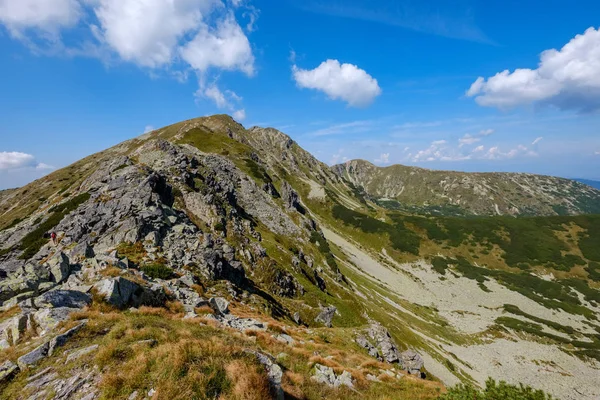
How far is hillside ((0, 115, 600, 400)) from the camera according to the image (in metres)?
11.6

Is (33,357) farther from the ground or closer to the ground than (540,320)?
farther from the ground

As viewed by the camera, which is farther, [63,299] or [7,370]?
[63,299]

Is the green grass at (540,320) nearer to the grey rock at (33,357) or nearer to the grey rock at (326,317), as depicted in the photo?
the grey rock at (326,317)

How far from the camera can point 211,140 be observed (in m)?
143

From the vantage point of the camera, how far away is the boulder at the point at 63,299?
16.6m

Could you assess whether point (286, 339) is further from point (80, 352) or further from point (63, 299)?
point (63, 299)

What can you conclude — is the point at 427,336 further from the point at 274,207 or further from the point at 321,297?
the point at 274,207

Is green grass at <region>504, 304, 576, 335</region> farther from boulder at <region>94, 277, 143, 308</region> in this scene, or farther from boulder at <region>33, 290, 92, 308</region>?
boulder at <region>33, 290, 92, 308</region>

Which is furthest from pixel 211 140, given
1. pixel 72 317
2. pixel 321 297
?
pixel 72 317

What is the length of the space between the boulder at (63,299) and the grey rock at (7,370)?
5.08 m

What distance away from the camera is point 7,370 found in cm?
1150

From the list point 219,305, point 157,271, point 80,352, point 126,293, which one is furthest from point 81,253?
point 80,352

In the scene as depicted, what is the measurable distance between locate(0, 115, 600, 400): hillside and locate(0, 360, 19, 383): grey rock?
0.23 feet

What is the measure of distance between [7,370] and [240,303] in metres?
23.5
